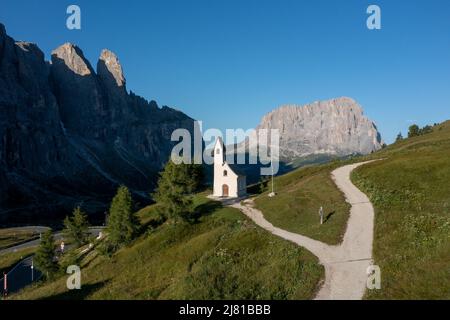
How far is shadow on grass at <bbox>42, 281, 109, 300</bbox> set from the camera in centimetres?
3732

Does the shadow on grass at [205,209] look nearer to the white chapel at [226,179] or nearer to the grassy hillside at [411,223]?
the white chapel at [226,179]

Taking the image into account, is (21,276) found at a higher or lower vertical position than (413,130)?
lower

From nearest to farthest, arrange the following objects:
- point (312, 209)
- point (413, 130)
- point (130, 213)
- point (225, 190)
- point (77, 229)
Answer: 1. point (312, 209)
2. point (130, 213)
3. point (77, 229)
4. point (225, 190)
5. point (413, 130)

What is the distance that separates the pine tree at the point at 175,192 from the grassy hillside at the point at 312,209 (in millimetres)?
10619

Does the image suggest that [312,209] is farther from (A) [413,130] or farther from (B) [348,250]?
(A) [413,130]

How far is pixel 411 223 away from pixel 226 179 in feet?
121

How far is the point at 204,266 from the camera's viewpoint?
1356 inches

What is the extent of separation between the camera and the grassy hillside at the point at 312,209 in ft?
130

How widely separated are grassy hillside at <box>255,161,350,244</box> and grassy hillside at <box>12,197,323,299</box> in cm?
417

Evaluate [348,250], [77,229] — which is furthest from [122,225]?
[348,250]

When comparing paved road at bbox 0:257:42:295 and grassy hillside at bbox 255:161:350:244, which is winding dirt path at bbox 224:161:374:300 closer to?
grassy hillside at bbox 255:161:350:244

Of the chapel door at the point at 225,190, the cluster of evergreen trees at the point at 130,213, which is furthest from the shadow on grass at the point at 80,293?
the chapel door at the point at 225,190

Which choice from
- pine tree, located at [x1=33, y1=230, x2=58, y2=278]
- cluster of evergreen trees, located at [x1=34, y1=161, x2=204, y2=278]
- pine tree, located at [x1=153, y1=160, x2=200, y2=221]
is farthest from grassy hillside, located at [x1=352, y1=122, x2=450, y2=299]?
pine tree, located at [x1=33, y1=230, x2=58, y2=278]
